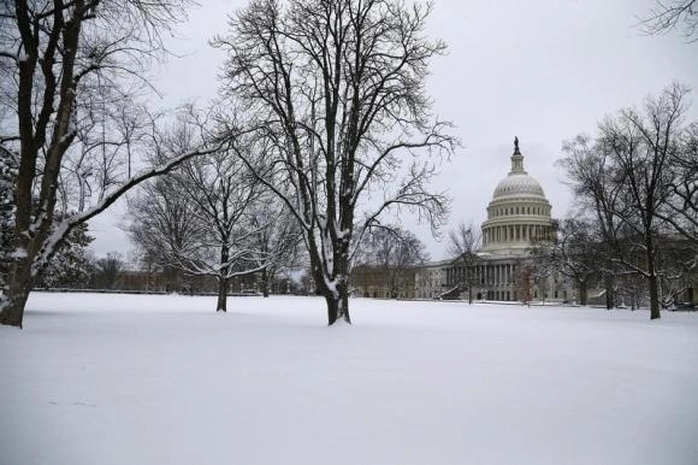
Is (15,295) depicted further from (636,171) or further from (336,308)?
(636,171)

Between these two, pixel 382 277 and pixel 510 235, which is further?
pixel 510 235

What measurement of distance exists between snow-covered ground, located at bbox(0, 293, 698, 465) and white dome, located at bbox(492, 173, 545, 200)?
125 meters

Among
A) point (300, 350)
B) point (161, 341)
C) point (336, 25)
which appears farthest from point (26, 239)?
point (336, 25)

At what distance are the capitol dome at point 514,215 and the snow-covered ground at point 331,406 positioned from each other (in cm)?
11940

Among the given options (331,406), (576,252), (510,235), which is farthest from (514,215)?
(331,406)

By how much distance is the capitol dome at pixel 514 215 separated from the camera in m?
125

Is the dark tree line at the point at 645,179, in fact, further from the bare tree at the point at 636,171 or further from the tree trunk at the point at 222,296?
the tree trunk at the point at 222,296

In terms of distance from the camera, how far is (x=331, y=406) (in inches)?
233

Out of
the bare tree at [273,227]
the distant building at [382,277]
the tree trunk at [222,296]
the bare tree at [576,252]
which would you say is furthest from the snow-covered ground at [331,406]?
the distant building at [382,277]

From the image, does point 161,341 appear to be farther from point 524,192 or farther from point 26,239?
point 524,192

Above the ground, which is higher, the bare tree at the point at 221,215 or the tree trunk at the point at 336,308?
the bare tree at the point at 221,215

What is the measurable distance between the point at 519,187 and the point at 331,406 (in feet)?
436

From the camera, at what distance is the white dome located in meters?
130

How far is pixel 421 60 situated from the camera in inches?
721
